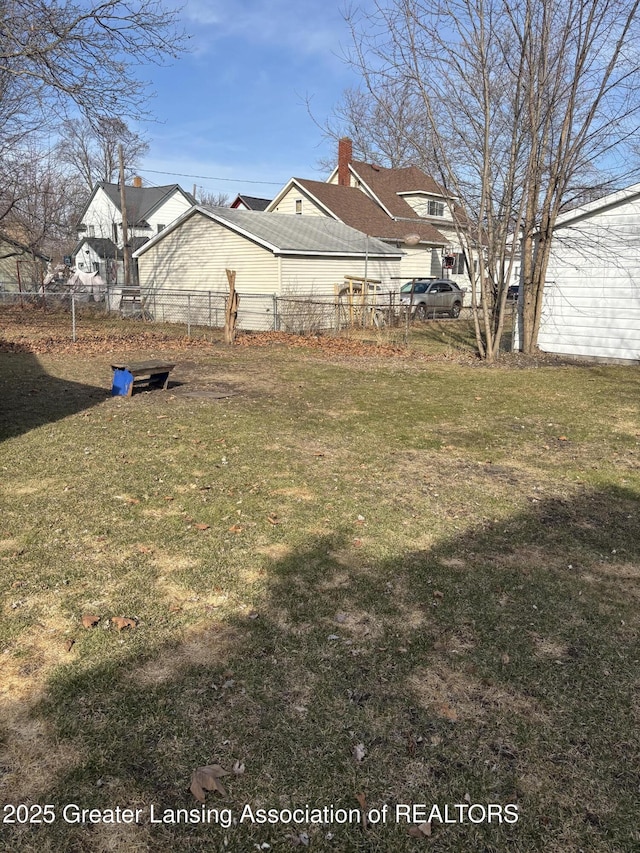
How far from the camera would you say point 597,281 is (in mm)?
13617

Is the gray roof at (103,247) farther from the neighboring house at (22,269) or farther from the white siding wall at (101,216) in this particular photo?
the neighboring house at (22,269)

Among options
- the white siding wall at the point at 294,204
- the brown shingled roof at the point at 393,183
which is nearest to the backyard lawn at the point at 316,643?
the white siding wall at the point at 294,204

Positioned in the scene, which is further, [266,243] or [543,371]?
[266,243]

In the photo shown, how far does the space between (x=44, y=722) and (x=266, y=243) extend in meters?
20.0

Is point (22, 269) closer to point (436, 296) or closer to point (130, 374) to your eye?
point (436, 296)

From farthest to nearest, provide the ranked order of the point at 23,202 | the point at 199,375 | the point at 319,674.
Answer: the point at 23,202 < the point at 199,375 < the point at 319,674

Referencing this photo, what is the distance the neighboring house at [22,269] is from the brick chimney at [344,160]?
18.2 meters

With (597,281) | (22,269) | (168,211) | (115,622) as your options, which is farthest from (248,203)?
(115,622)

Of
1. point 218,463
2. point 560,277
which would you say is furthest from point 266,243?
point 218,463

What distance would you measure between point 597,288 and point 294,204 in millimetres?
21812

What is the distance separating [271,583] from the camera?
11.9 feet

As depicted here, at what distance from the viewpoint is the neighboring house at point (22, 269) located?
34162 millimetres

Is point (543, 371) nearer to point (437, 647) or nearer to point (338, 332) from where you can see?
point (338, 332)

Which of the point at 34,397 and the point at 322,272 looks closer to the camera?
the point at 34,397
